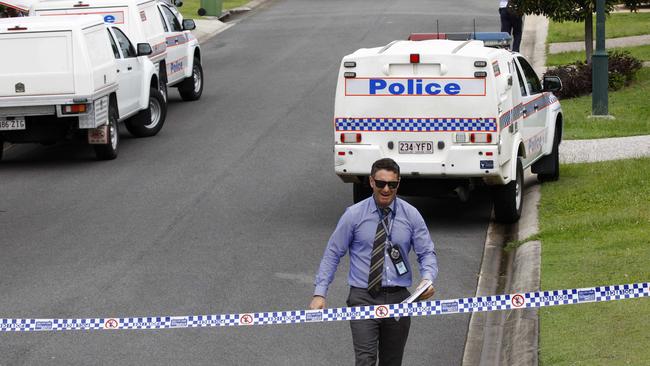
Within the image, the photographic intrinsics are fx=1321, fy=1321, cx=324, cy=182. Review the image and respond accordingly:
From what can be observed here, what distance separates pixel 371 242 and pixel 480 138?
6.74 m

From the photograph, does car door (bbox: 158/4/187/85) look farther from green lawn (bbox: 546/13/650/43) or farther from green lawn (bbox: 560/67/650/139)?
green lawn (bbox: 546/13/650/43)

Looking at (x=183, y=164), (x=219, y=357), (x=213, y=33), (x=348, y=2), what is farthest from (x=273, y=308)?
(x=348, y=2)

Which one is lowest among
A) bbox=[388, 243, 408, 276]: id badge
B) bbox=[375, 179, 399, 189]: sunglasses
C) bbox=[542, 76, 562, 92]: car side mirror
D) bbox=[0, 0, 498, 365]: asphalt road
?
bbox=[0, 0, 498, 365]: asphalt road

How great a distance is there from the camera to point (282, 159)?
20.2m

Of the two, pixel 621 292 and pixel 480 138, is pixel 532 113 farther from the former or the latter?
pixel 621 292

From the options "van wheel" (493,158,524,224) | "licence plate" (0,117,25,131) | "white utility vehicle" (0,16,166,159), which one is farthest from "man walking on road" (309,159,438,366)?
"licence plate" (0,117,25,131)

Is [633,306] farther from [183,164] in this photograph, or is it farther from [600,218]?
[183,164]

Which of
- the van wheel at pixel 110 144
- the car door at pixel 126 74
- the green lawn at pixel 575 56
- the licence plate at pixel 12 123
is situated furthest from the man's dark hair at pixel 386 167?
the green lawn at pixel 575 56

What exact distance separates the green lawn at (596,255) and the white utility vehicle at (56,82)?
6.99 meters

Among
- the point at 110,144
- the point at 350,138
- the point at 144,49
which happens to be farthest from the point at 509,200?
the point at 144,49

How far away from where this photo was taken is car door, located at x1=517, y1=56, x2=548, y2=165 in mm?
16297

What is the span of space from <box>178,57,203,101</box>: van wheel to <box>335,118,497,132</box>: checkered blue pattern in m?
12.1

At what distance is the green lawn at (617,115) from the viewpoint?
21.2m

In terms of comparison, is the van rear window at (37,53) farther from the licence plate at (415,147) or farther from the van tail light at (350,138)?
the licence plate at (415,147)
